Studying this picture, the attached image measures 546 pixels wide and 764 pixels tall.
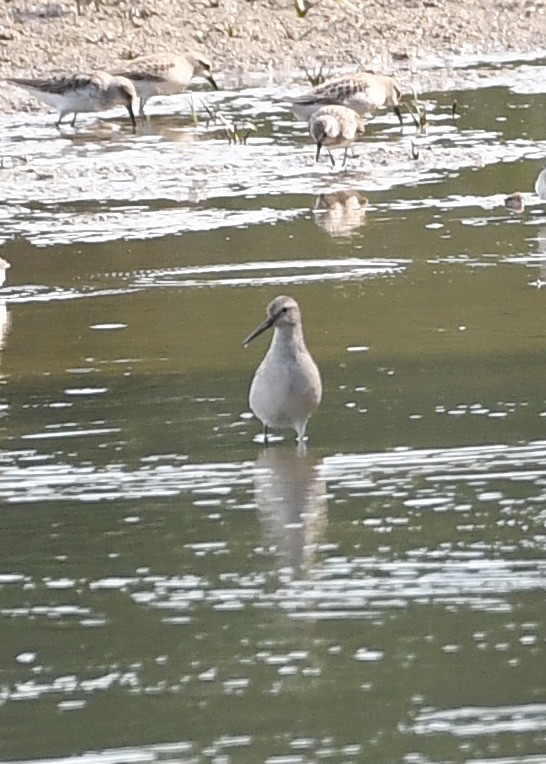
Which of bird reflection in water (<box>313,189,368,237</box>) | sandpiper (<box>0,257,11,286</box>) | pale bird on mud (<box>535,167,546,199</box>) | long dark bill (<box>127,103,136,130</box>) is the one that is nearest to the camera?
sandpiper (<box>0,257,11,286</box>)

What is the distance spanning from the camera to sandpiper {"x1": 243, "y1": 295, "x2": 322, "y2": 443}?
27.1 feet

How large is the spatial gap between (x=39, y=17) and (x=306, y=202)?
9242 mm

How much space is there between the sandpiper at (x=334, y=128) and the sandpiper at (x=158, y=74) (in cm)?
352

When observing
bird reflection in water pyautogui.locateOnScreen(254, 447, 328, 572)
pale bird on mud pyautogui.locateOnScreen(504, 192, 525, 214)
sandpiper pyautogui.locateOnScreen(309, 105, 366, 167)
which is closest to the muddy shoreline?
sandpiper pyautogui.locateOnScreen(309, 105, 366, 167)

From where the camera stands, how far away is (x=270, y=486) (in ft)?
25.5

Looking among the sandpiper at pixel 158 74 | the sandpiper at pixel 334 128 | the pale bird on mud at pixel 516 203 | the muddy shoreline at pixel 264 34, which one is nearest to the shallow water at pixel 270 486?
the pale bird on mud at pixel 516 203

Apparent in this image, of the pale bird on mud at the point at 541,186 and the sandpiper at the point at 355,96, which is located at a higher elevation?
the sandpiper at the point at 355,96

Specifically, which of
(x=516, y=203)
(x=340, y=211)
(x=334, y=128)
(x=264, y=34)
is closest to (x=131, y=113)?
(x=334, y=128)

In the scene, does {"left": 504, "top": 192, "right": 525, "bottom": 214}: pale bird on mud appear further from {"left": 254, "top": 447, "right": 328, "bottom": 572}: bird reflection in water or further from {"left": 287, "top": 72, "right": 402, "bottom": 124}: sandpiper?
{"left": 254, "top": 447, "right": 328, "bottom": 572}: bird reflection in water

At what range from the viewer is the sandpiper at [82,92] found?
19.0 m

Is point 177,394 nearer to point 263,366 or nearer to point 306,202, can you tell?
point 263,366

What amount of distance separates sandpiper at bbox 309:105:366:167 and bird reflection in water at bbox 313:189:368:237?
65.7 inches

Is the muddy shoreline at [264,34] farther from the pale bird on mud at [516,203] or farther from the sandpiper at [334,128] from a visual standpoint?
the pale bird on mud at [516,203]

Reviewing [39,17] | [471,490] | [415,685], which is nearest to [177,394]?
[471,490]
